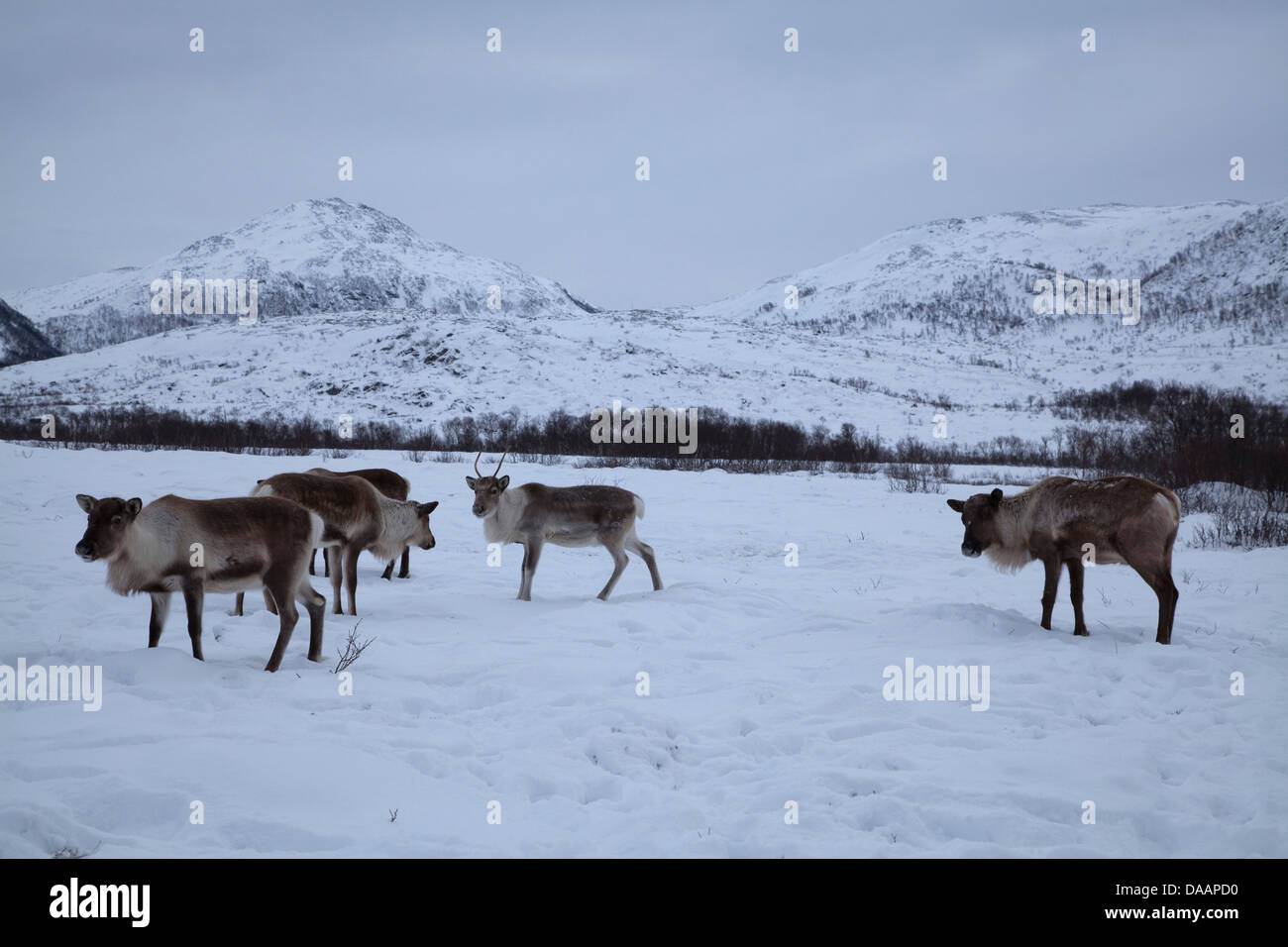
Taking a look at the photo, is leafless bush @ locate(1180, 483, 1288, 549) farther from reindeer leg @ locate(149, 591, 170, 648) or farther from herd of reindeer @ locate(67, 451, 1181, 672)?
reindeer leg @ locate(149, 591, 170, 648)

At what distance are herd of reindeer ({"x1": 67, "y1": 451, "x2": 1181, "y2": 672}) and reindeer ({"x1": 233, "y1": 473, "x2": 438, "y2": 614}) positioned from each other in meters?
0.02

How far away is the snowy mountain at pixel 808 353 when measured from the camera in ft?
178

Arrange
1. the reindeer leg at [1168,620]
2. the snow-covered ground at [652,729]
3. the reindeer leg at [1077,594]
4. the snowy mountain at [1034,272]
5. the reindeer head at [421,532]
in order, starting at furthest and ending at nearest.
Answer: the snowy mountain at [1034,272] < the reindeer head at [421,532] < the reindeer leg at [1077,594] < the reindeer leg at [1168,620] < the snow-covered ground at [652,729]

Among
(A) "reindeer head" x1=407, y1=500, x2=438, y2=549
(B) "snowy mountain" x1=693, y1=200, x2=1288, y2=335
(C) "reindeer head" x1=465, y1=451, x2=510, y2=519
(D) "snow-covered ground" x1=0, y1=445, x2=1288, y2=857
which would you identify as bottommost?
(D) "snow-covered ground" x1=0, y1=445, x2=1288, y2=857

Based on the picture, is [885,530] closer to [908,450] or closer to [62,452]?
[62,452]

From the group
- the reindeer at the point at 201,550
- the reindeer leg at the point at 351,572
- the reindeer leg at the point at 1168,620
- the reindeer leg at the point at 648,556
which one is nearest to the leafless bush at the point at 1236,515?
the reindeer leg at the point at 1168,620

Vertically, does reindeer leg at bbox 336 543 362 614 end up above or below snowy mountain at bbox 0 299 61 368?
below

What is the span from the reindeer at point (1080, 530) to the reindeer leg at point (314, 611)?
6.92 m

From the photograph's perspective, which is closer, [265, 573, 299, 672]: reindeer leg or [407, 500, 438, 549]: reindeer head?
[265, 573, 299, 672]: reindeer leg

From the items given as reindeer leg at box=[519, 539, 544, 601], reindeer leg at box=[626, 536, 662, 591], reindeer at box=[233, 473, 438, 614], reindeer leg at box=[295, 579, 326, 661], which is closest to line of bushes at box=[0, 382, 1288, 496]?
reindeer leg at box=[626, 536, 662, 591]

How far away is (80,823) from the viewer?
13.8 feet

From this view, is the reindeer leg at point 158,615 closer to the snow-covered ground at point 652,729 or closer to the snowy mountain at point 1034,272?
the snow-covered ground at point 652,729

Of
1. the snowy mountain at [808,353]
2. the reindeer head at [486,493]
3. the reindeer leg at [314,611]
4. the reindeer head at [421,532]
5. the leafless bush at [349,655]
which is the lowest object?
the leafless bush at [349,655]

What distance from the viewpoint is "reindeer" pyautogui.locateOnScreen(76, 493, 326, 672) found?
6.41 m
